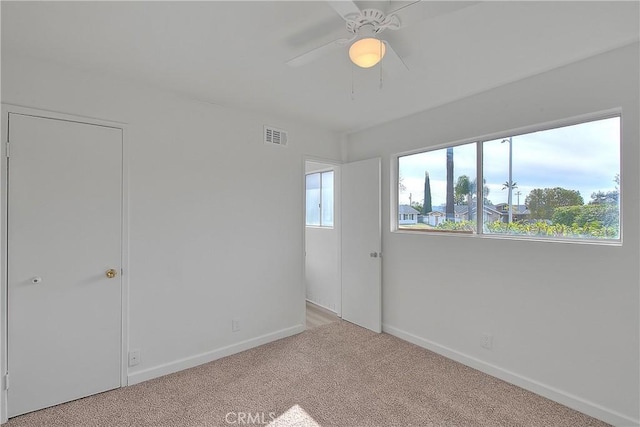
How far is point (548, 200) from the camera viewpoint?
2.32 metres

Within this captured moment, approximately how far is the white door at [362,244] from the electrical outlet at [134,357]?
2.32m

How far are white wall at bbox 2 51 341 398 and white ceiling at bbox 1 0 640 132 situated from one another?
23cm

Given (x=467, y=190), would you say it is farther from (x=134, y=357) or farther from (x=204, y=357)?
(x=134, y=357)

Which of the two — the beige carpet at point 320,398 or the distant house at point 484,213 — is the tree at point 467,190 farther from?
Result: the beige carpet at point 320,398


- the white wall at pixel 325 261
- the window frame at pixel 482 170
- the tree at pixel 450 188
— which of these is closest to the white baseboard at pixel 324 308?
the white wall at pixel 325 261

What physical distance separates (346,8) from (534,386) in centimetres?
289

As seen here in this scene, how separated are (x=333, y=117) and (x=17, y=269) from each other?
2.92 m

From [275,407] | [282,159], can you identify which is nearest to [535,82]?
[282,159]

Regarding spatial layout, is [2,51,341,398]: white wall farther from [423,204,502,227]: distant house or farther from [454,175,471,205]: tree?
[454,175,471,205]: tree

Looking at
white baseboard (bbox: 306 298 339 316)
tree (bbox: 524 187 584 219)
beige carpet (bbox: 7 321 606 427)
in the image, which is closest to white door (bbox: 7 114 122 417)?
beige carpet (bbox: 7 321 606 427)

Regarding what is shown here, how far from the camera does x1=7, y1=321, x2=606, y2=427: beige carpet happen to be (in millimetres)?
1998

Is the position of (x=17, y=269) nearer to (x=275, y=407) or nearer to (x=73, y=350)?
(x=73, y=350)

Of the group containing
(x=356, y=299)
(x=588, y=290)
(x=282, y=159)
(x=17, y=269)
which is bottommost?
(x=356, y=299)

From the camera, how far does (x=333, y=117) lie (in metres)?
3.29
